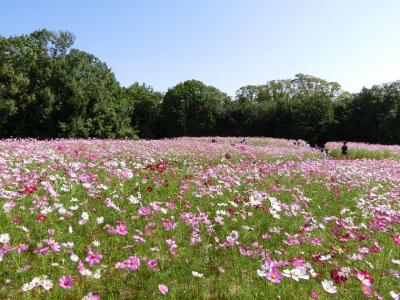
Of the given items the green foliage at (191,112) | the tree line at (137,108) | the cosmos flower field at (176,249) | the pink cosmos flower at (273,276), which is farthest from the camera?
the green foliage at (191,112)

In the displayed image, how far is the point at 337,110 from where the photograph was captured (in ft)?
189

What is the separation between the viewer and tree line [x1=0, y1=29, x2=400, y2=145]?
143 ft

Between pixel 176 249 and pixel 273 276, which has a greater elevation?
pixel 273 276

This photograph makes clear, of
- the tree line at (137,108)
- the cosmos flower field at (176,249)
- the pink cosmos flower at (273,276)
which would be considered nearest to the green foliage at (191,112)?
the tree line at (137,108)

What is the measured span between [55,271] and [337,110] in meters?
57.8

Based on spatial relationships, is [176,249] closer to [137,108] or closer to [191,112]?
[191,112]

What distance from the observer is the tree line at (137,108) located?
4347 cm

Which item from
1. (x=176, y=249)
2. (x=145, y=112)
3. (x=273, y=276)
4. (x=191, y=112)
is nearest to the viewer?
(x=273, y=276)

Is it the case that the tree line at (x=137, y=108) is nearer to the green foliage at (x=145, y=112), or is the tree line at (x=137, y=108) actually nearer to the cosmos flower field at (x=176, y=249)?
the green foliage at (x=145, y=112)

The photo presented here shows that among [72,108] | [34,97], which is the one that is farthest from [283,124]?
[34,97]

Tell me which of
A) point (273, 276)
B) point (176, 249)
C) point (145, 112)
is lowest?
point (176, 249)

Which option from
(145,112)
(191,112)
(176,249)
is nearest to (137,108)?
(145,112)

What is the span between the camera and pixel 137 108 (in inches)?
2566

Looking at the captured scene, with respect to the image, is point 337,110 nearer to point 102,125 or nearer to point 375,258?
point 102,125
